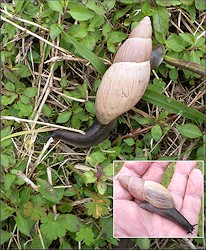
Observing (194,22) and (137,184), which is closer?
(137,184)

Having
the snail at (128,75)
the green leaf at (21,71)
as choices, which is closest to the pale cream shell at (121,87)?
the snail at (128,75)

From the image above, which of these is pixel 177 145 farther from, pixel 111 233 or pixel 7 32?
pixel 7 32

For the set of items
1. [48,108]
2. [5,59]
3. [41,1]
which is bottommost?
[48,108]

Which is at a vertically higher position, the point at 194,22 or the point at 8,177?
the point at 194,22

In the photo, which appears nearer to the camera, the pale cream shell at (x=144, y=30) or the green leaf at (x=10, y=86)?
the pale cream shell at (x=144, y=30)

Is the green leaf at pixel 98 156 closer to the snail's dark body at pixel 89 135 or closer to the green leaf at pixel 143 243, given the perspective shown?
the snail's dark body at pixel 89 135

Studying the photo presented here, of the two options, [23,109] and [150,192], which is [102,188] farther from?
[23,109]

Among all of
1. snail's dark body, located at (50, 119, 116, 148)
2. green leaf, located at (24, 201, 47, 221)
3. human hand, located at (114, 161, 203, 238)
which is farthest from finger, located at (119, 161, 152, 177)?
green leaf, located at (24, 201, 47, 221)

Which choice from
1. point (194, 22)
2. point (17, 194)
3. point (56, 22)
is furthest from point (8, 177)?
point (194, 22)
